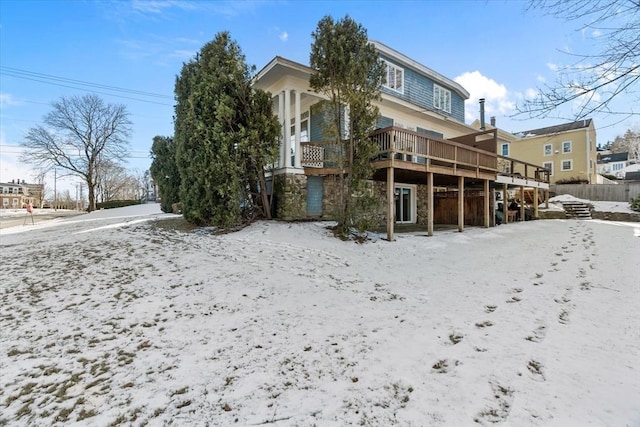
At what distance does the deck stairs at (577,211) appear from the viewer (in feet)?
56.2

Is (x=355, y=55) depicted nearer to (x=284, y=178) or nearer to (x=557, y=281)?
(x=284, y=178)

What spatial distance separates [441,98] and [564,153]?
21554 millimetres

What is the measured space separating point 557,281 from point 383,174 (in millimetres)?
6410

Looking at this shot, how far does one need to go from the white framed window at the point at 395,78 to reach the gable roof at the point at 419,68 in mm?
395

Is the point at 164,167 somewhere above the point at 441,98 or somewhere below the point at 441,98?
below

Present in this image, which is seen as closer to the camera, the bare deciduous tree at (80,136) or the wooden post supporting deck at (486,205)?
the wooden post supporting deck at (486,205)

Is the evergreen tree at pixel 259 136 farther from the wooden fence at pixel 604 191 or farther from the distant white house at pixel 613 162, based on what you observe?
the distant white house at pixel 613 162

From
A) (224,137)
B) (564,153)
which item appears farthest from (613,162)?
(224,137)

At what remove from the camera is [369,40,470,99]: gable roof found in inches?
541

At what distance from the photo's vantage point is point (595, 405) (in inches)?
89.5

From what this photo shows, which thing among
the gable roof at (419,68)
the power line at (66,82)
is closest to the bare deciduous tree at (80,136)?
the power line at (66,82)

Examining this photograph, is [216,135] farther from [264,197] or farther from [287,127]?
[287,127]

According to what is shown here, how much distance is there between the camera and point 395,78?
14602mm

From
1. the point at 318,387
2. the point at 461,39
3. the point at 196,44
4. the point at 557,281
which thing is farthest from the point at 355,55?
the point at 318,387
